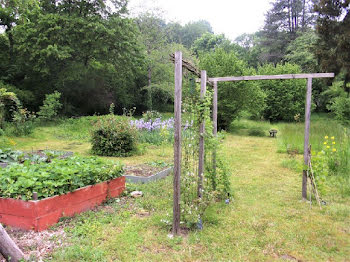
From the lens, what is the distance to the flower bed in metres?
3.23

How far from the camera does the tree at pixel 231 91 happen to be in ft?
48.4

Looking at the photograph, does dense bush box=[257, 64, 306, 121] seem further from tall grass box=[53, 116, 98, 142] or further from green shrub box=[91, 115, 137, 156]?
green shrub box=[91, 115, 137, 156]

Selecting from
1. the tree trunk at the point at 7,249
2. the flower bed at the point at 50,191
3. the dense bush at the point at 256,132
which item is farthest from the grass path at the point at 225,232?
the dense bush at the point at 256,132

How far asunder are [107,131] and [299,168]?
17.6 feet

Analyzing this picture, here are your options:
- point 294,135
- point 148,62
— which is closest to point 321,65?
point 294,135

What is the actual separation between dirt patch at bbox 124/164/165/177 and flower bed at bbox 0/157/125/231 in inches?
60.7

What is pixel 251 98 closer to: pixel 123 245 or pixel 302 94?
pixel 302 94

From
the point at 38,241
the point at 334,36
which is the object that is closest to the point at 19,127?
the point at 38,241

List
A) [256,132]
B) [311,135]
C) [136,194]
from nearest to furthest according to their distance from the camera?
[136,194] → [311,135] → [256,132]

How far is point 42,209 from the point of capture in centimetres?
325

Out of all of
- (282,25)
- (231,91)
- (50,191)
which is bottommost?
(50,191)

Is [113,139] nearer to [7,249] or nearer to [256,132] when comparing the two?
[7,249]

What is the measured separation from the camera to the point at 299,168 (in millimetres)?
4699

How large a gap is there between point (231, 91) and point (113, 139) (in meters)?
8.39
